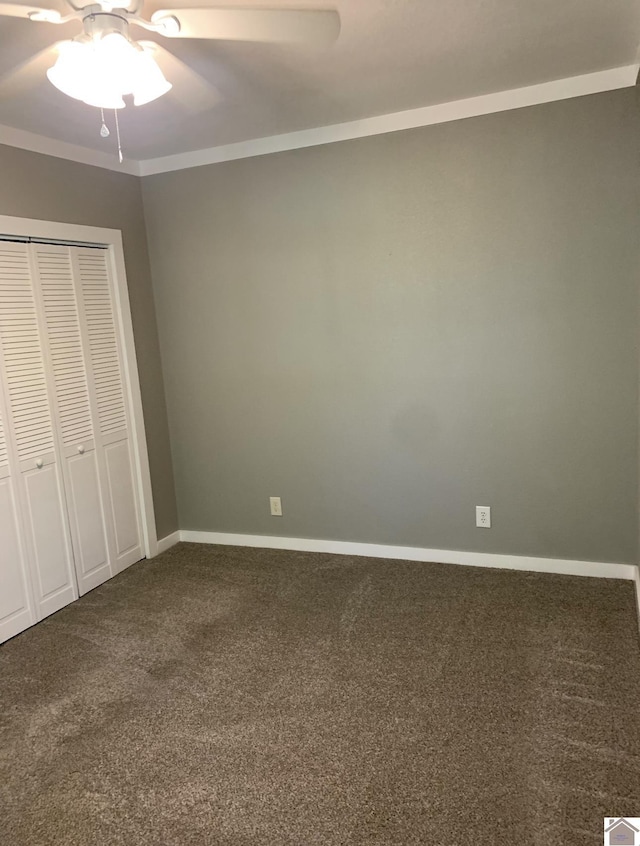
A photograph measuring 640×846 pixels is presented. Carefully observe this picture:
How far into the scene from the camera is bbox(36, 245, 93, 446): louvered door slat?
297 centimetres

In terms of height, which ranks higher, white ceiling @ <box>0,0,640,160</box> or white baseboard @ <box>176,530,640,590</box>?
white ceiling @ <box>0,0,640,160</box>

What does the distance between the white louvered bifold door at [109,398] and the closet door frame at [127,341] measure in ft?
0.09

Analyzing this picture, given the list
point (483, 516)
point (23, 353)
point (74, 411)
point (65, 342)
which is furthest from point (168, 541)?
point (483, 516)

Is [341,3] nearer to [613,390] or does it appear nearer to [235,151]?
[235,151]

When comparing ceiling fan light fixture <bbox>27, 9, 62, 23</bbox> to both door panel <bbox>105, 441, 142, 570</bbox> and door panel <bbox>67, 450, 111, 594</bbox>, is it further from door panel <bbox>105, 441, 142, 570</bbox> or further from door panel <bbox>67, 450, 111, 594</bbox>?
door panel <bbox>105, 441, 142, 570</bbox>

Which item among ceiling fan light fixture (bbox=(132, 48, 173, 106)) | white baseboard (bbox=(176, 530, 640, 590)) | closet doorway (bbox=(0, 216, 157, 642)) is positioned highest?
ceiling fan light fixture (bbox=(132, 48, 173, 106))

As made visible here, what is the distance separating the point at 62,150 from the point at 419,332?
6.56 ft

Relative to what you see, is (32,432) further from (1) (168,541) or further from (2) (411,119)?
(2) (411,119)

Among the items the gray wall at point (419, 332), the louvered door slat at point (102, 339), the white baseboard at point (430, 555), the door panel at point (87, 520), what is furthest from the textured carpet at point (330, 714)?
the louvered door slat at point (102, 339)

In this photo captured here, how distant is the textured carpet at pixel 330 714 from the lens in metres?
A: 1.70

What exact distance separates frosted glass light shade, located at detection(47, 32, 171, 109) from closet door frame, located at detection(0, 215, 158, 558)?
1.32m

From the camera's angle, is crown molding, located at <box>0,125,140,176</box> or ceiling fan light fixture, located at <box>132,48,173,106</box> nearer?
ceiling fan light fixture, located at <box>132,48,173,106</box>

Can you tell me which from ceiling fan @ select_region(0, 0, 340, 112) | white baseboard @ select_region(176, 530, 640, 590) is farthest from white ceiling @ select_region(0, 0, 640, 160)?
white baseboard @ select_region(176, 530, 640, 590)

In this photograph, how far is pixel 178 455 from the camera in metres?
3.82
